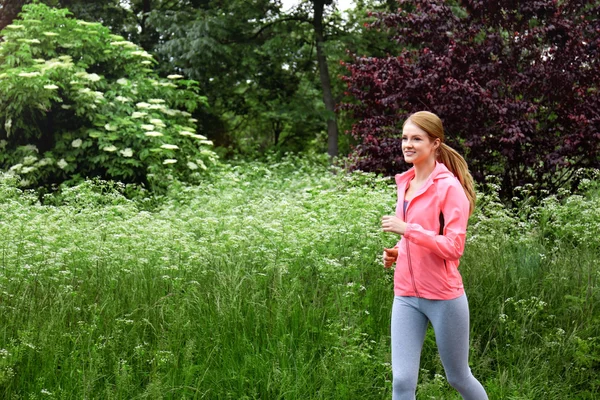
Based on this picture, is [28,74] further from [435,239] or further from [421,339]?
[435,239]

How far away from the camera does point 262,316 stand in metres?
4.79

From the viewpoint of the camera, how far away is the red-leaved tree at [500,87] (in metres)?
9.58

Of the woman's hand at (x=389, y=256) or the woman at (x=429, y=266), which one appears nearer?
the woman at (x=429, y=266)

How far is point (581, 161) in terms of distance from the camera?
9.85m

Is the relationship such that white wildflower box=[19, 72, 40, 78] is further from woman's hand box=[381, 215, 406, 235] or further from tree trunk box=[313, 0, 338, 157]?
woman's hand box=[381, 215, 406, 235]

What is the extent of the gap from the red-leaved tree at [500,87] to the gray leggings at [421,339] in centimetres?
612

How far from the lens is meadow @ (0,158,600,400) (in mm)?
4297

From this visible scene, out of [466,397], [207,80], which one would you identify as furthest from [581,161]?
[207,80]

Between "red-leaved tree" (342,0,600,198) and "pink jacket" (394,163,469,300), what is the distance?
607 centimetres

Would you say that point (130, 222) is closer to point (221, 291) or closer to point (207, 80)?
point (221, 291)

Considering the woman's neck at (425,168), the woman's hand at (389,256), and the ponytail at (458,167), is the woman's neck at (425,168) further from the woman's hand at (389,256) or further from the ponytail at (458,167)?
the woman's hand at (389,256)

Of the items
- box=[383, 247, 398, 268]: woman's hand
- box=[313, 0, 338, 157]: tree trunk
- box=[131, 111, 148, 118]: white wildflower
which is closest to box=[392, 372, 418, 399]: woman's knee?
box=[383, 247, 398, 268]: woman's hand

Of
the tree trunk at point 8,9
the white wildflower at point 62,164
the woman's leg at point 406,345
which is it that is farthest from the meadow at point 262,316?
the tree trunk at point 8,9

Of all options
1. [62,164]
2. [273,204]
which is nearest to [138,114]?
[62,164]
